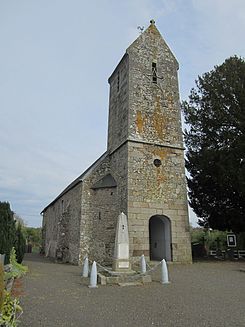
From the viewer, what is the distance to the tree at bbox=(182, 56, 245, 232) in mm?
15758

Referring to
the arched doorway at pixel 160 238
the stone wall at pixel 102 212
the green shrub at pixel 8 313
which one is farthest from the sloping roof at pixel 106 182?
the green shrub at pixel 8 313

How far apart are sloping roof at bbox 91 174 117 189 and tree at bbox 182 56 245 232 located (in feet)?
18.6

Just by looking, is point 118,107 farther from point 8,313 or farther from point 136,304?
point 8,313

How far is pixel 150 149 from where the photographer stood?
15.6 meters

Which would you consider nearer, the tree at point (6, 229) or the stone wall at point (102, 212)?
the tree at point (6, 229)

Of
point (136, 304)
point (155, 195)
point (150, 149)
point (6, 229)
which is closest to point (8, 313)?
point (136, 304)

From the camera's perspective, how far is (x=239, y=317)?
4.98m

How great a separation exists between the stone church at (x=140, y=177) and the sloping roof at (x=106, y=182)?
0.06 metres

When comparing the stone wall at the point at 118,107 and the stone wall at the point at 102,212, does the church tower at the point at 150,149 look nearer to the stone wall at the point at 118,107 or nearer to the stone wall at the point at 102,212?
the stone wall at the point at 118,107

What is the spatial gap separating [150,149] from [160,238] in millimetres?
5391

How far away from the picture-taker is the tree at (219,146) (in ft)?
51.7

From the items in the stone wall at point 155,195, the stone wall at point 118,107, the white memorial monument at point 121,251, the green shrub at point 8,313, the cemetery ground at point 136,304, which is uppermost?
the stone wall at point 118,107

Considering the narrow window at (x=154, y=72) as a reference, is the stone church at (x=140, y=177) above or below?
below

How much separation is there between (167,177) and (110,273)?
7453mm
